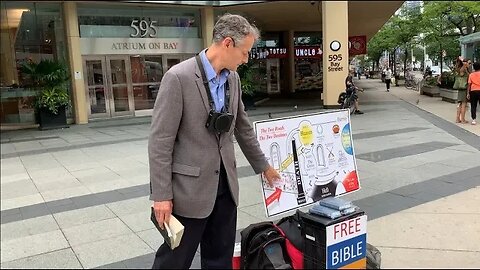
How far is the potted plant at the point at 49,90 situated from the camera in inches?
533

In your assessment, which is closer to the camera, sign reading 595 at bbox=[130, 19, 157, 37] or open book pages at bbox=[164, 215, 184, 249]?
open book pages at bbox=[164, 215, 184, 249]

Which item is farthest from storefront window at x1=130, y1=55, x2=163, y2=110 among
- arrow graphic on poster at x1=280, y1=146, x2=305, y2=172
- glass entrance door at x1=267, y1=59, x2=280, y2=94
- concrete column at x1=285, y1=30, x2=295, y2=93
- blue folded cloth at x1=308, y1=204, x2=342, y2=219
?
blue folded cloth at x1=308, y1=204, x2=342, y2=219

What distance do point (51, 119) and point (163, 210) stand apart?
503 inches

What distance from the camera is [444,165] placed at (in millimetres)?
6758

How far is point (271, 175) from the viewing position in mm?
2967

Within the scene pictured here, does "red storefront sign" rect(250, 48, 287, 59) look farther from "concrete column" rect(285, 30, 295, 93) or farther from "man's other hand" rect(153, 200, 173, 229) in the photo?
"man's other hand" rect(153, 200, 173, 229)

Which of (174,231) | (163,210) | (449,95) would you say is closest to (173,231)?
(174,231)

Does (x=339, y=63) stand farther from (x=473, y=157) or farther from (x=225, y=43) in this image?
(x=225, y=43)

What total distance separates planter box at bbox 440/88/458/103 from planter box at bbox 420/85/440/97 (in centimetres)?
147

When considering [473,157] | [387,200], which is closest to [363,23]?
[473,157]

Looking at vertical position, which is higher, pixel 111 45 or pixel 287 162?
pixel 111 45

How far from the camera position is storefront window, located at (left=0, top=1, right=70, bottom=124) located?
14297mm

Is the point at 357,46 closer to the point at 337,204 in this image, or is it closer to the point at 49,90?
the point at 49,90

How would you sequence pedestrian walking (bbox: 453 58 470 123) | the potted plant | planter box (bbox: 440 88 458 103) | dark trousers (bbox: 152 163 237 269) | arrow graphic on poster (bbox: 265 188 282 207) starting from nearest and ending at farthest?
dark trousers (bbox: 152 163 237 269), arrow graphic on poster (bbox: 265 188 282 207), pedestrian walking (bbox: 453 58 470 123), the potted plant, planter box (bbox: 440 88 458 103)
